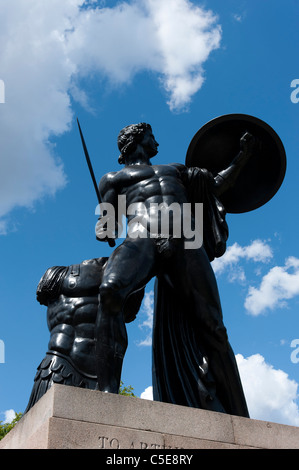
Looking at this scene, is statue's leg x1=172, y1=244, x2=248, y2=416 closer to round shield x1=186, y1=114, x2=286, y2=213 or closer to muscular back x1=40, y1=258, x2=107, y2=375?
muscular back x1=40, y1=258, x2=107, y2=375

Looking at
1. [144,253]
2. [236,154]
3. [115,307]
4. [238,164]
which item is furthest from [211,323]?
[236,154]

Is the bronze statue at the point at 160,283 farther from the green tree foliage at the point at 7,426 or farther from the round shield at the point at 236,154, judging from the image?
the green tree foliage at the point at 7,426

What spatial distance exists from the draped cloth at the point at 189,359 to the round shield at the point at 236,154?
90.4 inches

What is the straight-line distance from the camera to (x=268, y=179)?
32.0 ft

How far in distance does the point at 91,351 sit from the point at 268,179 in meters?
4.32

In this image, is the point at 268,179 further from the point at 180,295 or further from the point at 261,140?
the point at 180,295

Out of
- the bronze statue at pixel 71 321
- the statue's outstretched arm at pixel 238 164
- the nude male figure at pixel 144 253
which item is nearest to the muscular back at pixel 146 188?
the nude male figure at pixel 144 253

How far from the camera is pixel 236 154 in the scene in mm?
9727

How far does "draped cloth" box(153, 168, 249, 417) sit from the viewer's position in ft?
24.6

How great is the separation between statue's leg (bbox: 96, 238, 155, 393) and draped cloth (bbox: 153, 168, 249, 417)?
0.80m

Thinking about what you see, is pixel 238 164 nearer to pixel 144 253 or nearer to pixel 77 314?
pixel 144 253

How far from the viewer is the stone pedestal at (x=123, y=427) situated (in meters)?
5.20

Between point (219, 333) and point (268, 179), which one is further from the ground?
point (268, 179)
